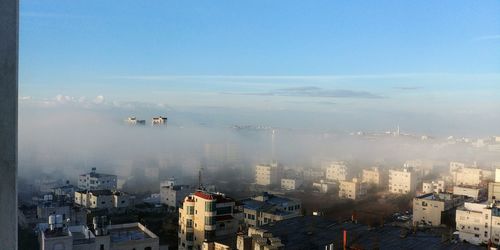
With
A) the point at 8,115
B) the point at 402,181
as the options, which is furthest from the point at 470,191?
the point at 8,115

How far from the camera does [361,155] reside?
16688 millimetres

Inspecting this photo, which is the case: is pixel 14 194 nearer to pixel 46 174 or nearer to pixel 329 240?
pixel 329 240

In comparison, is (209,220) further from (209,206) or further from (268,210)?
(268,210)

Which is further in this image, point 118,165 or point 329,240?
point 118,165

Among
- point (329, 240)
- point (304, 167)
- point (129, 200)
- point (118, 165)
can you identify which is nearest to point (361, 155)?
point (304, 167)

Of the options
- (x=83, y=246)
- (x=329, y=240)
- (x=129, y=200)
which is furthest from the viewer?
Result: (x=129, y=200)

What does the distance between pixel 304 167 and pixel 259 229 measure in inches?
391

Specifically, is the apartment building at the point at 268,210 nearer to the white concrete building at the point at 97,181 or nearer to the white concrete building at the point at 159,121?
the white concrete building at the point at 97,181

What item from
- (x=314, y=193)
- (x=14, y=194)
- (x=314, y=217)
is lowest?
(x=314, y=193)

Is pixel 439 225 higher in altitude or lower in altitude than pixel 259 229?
lower

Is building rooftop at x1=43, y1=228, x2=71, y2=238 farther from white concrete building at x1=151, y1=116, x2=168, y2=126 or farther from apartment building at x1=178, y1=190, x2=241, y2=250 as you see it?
white concrete building at x1=151, y1=116, x2=168, y2=126

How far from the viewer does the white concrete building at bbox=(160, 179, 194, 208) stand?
8712mm

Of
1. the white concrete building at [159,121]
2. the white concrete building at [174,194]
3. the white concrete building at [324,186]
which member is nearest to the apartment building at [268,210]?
the white concrete building at [174,194]

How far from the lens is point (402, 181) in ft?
37.4
